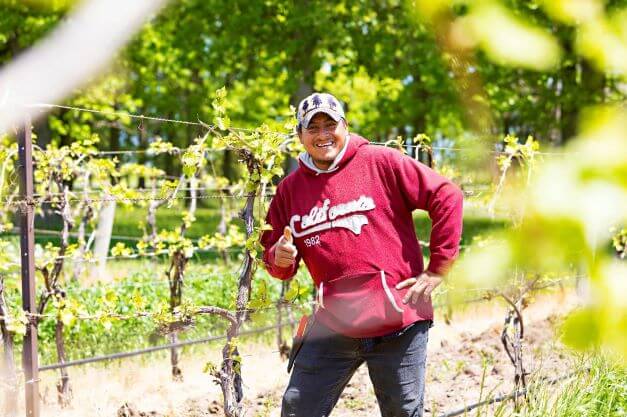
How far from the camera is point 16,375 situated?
4141mm

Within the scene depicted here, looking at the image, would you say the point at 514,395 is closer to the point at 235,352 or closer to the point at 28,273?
the point at 235,352

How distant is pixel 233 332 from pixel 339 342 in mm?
583

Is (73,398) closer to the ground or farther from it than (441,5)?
closer to the ground

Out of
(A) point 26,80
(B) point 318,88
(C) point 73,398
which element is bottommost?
(C) point 73,398

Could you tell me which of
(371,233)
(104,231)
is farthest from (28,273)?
(104,231)

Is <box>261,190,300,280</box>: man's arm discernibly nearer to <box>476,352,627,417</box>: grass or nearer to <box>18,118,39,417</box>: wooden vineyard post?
<box>476,352,627,417</box>: grass

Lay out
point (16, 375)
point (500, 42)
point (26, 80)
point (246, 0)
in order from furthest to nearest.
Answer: point (246, 0)
point (16, 375)
point (500, 42)
point (26, 80)

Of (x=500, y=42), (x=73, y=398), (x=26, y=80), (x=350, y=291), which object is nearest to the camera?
(x=26, y=80)

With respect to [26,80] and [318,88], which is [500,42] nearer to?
[26,80]

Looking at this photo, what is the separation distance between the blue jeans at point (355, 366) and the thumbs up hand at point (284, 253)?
28cm

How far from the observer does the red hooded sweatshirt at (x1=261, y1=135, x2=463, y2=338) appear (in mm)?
2875

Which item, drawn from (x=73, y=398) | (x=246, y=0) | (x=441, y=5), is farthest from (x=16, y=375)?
(x=246, y=0)

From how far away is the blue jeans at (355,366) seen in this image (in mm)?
2908

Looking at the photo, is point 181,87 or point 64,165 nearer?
point 64,165
